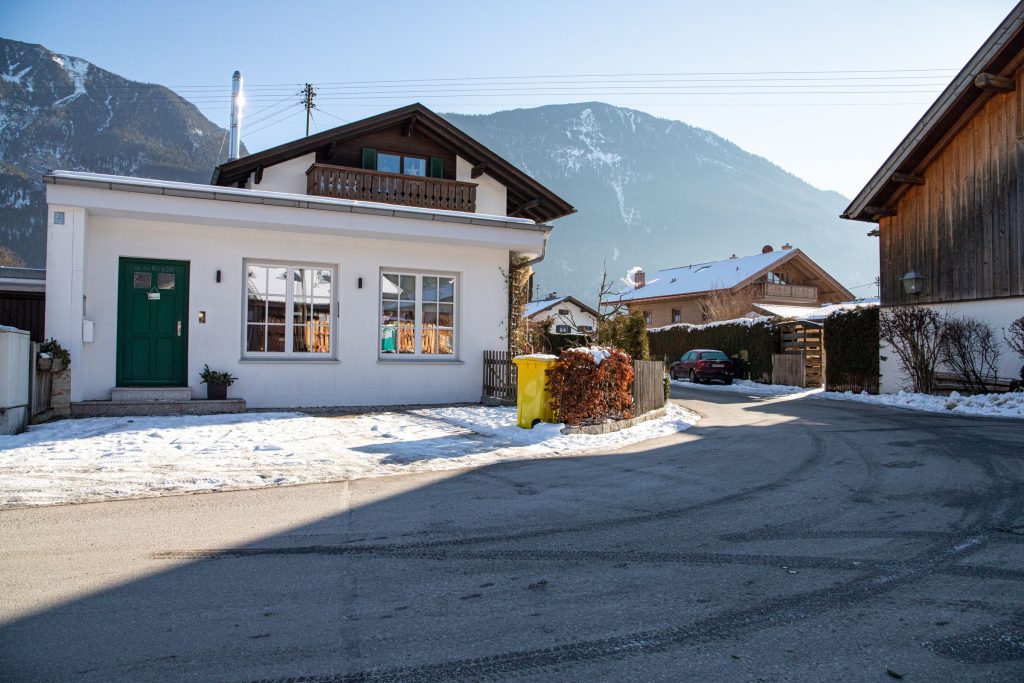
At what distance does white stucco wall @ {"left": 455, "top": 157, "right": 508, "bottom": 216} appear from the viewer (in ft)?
63.0

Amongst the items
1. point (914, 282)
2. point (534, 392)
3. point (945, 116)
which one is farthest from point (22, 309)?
point (945, 116)

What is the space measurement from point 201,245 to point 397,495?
826 cm

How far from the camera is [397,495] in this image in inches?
246

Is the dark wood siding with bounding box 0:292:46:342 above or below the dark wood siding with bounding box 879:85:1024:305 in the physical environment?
below

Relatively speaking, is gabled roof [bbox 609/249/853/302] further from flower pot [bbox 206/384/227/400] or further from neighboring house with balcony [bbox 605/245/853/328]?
flower pot [bbox 206/384/227/400]

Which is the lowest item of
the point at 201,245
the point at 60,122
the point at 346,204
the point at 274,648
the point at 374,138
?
the point at 274,648

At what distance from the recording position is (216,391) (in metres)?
12.3

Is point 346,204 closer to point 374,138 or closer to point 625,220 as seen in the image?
point 374,138

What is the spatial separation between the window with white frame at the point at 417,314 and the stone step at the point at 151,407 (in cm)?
321

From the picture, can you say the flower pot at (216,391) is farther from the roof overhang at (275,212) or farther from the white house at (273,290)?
the roof overhang at (275,212)

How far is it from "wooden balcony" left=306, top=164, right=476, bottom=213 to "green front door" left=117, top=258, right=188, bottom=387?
5.24 m

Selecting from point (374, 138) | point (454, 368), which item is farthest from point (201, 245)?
point (374, 138)

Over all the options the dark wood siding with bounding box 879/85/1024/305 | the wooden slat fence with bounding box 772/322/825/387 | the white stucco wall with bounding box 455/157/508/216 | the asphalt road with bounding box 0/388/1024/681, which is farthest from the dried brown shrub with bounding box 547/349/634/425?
the wooden slat fence with bounding box 772/322/825/387

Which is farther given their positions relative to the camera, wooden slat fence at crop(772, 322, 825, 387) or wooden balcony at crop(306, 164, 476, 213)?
wooden slat fence at crop(772, 322, 825, 387)
